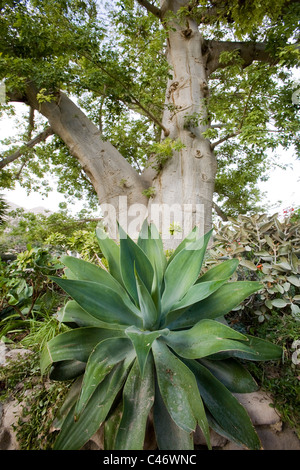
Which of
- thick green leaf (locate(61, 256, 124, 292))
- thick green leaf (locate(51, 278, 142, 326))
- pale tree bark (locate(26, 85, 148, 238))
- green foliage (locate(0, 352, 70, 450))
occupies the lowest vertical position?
green foliage (locate(0, 352, 70, 450))

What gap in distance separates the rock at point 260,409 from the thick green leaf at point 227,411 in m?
0.23

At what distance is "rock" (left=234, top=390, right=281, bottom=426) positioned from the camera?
1.04 meters

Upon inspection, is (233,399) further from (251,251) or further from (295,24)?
(295,24)

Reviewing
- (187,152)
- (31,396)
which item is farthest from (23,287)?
(187,152)

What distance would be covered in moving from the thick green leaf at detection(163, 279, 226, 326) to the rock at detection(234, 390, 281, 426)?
494 mm

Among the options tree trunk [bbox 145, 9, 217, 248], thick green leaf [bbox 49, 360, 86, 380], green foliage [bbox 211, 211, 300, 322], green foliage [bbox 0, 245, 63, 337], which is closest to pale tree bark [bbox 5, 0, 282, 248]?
tree trunk [bbox 145, 9, 217, 248]

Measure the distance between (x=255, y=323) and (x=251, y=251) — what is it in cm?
48

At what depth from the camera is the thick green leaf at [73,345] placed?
3.21 feet

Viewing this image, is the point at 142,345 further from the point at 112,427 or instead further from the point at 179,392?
the point at 112,427

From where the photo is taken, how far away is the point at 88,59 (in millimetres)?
3189

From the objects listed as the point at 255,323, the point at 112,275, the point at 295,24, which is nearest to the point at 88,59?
the point at 295,24

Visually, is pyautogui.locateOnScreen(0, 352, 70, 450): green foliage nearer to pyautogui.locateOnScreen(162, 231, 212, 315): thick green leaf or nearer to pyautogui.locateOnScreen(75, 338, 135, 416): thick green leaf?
pyautogui.locateOnScreen(75, 338, 135, 416): thick green leaf

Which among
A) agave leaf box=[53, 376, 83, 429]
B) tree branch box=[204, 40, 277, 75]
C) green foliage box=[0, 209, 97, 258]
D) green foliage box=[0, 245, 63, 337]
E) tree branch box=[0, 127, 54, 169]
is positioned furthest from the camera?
tree branch box=[204, 40, 277, 75]

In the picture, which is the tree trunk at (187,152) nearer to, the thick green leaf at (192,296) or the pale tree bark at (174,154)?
the pale tree bark at (174,154)
